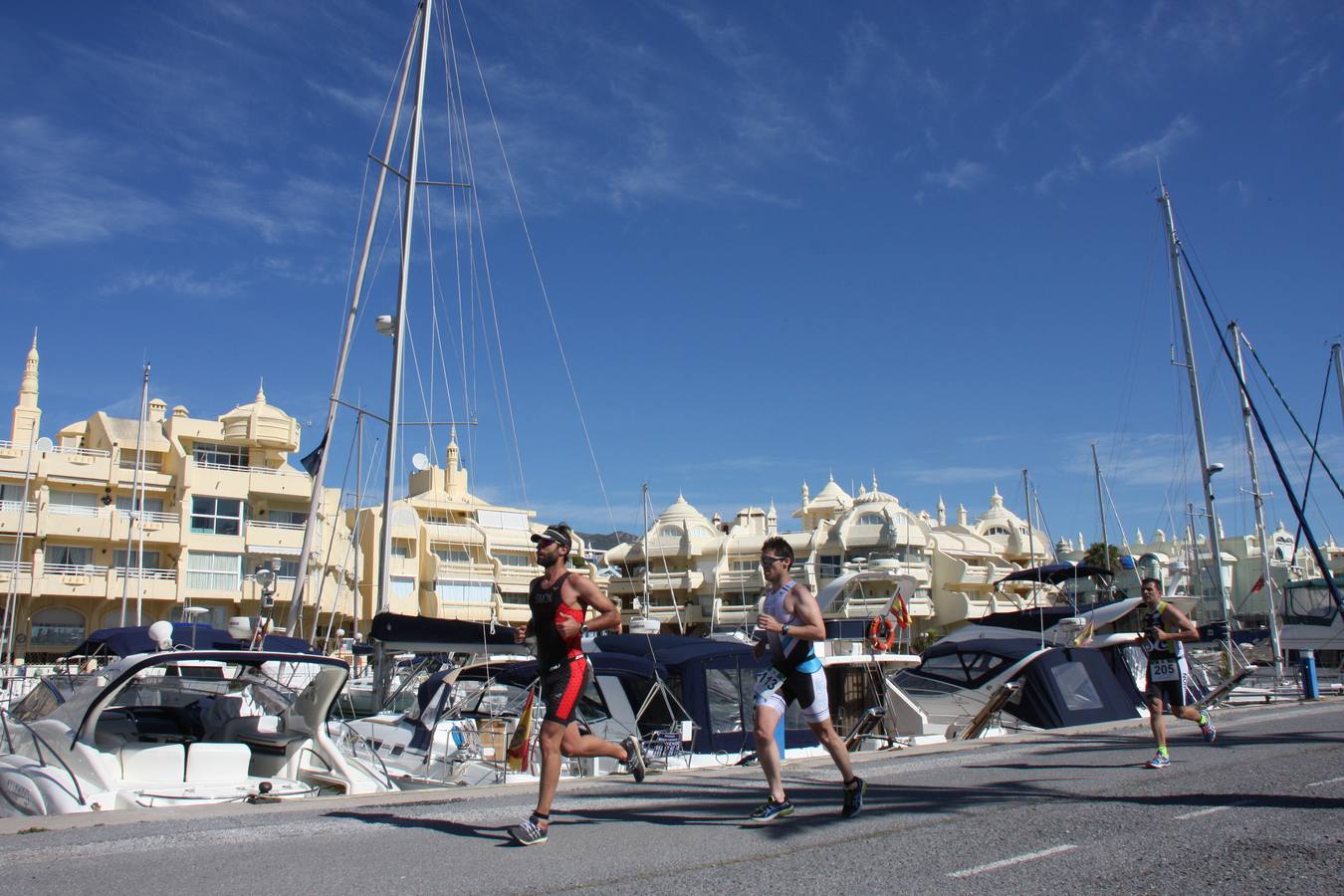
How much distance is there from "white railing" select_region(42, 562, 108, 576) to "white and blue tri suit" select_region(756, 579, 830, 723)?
122 feet

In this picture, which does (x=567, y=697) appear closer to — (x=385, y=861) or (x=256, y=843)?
(x=385, y=861)

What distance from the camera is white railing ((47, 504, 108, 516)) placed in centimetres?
3800

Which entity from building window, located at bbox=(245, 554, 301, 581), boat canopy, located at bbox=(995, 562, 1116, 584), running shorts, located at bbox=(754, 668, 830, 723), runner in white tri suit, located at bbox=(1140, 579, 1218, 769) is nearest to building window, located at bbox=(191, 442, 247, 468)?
building window, located at bbox=(245, 554, 301, 581)

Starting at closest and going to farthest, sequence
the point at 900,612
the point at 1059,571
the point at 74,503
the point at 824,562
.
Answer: the point at 900,612 → the point at 1059,571 → the point at 74,503 → the point at 824,562

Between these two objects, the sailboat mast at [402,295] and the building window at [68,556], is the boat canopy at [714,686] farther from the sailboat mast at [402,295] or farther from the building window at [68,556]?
the building window at [68,556]

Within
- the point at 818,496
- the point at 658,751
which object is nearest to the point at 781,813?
the point at 658,751

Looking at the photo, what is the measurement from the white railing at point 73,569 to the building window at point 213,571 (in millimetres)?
2881

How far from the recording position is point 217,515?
40.5 meters

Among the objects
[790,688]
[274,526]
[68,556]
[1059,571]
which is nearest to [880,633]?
[1059,571]

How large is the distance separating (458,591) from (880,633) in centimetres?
3369

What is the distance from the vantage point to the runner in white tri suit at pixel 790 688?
645cm

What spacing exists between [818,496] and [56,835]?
7398 cm

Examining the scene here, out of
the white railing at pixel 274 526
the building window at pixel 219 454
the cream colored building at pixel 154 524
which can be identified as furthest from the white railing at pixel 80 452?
the white railing at pixel 274 526

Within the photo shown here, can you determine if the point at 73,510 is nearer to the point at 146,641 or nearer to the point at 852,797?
the point at 146,641
